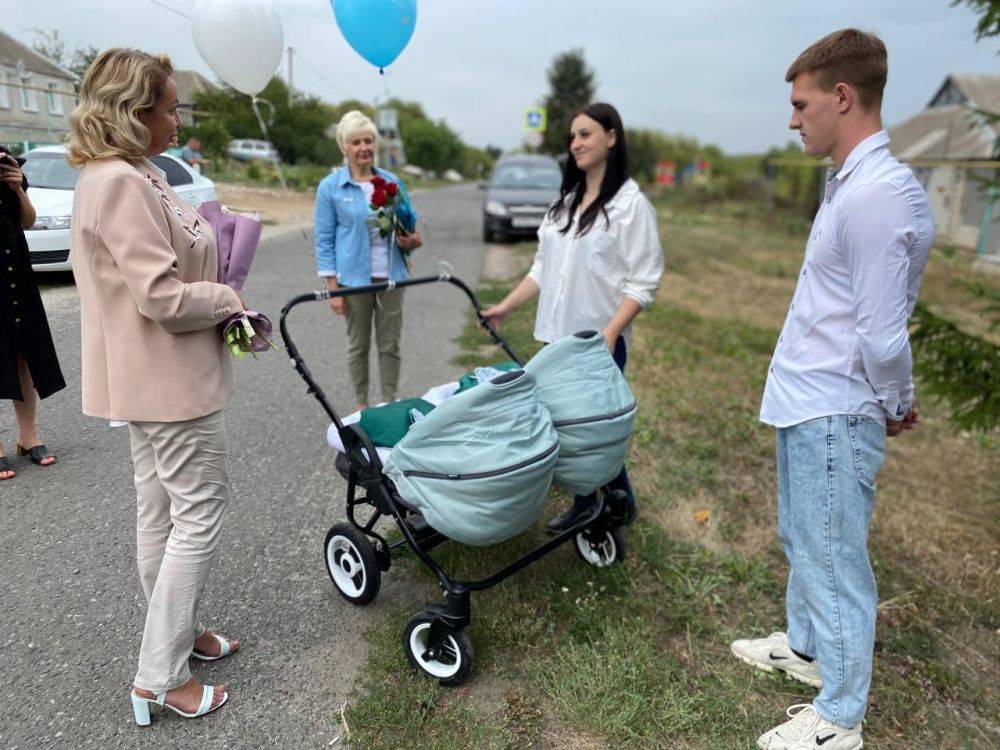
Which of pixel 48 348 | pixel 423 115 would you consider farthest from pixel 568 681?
pixel 423 115

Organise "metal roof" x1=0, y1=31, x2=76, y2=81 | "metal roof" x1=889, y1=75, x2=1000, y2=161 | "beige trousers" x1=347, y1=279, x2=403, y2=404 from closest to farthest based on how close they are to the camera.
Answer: "metal roof" x1=0, y1=31, x2=76, y2=81 < "beige trousers" x1=347, y1=279, x2=403, y2=404 < "metal roof" x1=889, y1=75, x2=1000, y2=161

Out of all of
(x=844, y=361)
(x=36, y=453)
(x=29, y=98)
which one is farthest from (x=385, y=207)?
(x=844, y=361)

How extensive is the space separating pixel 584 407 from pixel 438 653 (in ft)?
3.59

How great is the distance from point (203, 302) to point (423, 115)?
84941 mm

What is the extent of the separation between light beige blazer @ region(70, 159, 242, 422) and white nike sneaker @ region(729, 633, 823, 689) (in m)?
2.32

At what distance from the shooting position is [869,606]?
7.48 feet

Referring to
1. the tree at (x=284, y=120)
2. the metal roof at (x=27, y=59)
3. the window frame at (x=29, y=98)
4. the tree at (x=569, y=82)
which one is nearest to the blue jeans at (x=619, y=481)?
the tree at (x=284, y=120)

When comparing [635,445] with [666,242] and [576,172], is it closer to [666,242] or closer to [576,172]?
[576,172]

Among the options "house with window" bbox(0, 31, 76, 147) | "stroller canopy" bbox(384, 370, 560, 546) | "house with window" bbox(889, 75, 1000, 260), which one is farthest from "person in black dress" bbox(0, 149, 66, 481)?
"house with window" bbox(889, 75, 1000, 260)

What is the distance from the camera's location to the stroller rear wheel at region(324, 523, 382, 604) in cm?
283

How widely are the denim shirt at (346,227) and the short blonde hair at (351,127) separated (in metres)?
0.16

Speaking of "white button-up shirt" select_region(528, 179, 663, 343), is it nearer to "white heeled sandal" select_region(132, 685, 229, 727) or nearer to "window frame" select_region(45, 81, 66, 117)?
"white heeled sandal" select_region(132, 685, 229, 727)

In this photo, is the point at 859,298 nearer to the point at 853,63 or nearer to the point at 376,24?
the point at 853,63

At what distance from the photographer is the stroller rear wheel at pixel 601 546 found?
336 cm
